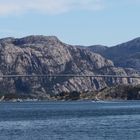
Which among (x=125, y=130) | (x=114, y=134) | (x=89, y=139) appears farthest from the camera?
(x=125, y=130)

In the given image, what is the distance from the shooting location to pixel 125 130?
243ft

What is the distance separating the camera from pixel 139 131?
237 ft

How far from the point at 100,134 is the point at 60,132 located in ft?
17.2

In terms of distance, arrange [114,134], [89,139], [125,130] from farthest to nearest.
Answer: [125,130] → [114,134] → [89,139]

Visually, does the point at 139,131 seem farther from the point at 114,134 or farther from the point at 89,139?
the point at 89,139

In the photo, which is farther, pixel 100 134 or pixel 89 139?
pixel 100 134

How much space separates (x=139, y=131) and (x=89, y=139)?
9588 mm

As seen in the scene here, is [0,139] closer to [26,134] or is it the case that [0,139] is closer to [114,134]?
[26,134]

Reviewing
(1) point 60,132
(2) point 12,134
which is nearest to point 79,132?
(1) point 60,132

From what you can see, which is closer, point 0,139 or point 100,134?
point 0,139

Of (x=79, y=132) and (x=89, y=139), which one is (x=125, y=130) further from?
(x=89, y=139)

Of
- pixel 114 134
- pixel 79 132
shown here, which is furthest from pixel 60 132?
pixel 114 134

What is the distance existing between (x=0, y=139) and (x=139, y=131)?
607 inches

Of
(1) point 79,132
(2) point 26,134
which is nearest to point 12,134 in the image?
(2) point 26,134
